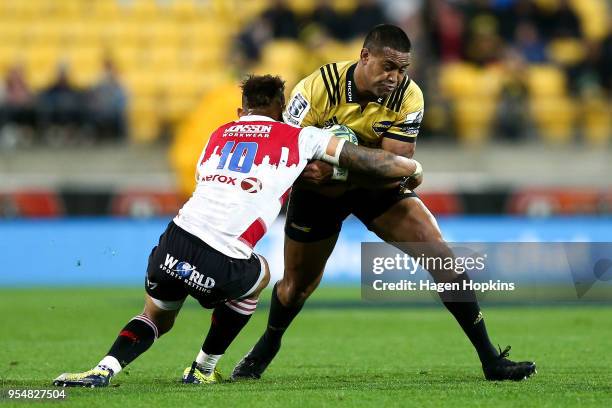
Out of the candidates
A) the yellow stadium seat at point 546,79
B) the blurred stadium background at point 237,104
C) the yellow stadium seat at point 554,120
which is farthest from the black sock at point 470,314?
the yellow stadium seat at point 546,79

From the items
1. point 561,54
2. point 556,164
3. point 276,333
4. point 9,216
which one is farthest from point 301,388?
point 561,54

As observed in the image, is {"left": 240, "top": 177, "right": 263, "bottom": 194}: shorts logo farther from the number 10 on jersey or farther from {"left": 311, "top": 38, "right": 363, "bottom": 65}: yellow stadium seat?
{"left": 311, "top": 38, "right": 363, "bottom": 65}: yellow stadium seat

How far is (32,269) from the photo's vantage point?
1535cm

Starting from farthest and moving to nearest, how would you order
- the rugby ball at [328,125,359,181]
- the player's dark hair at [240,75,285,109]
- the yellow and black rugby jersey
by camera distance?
the yellow and black rugby jersey < the rugby ball at [328,125,359,181] < the player's dark hair at [240,75,285,109]

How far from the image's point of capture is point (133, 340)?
6.38 metres

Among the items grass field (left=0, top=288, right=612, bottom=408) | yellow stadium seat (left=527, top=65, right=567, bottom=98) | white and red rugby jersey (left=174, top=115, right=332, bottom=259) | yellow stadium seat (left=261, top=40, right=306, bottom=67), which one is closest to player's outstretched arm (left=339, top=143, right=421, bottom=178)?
white and red rugby jersey (left=174, top=115, right=332, bottom=259)

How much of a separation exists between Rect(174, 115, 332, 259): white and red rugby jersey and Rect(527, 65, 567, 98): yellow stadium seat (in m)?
13.2

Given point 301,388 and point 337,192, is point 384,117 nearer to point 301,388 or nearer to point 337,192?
point 337,192

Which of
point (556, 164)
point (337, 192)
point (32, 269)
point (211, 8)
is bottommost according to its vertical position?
point (32, 269)

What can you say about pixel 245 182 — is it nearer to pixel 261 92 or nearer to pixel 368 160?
pixel 261 92

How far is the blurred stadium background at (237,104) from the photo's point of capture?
50.1 feet

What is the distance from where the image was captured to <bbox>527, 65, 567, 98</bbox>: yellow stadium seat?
19211 millimetres

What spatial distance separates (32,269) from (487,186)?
623 cm

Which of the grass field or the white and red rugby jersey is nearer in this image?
the grass field
